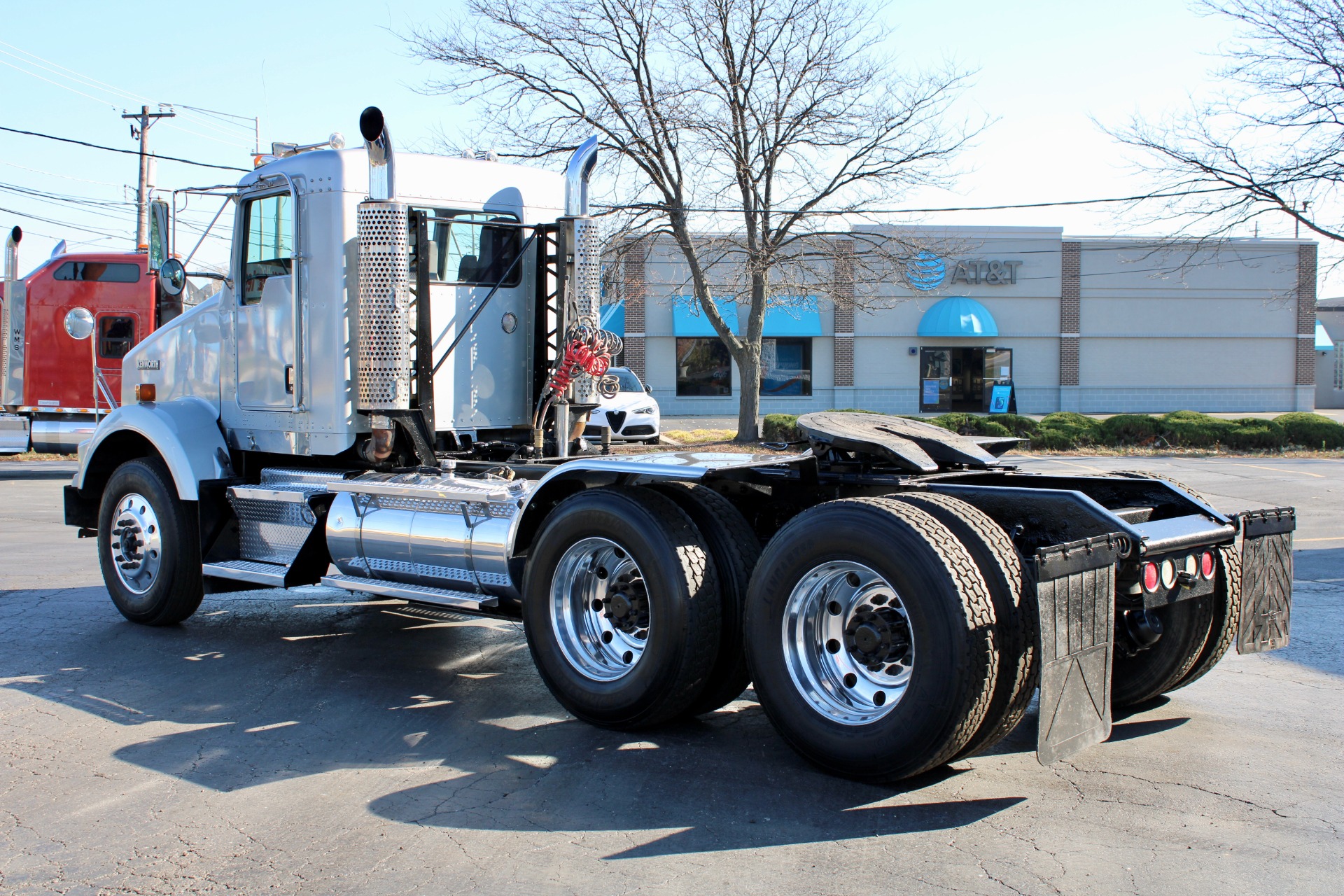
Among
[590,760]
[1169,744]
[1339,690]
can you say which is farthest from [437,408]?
[1339,690]

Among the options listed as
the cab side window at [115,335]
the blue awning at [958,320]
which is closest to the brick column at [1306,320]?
the blue awning at [958,320]

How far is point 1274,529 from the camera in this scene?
4.89 m

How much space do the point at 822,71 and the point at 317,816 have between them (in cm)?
2094

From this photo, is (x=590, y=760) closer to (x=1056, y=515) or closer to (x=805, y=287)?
(x=1056, y=515)

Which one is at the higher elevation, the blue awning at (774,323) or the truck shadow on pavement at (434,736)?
the blue awning at (774,323)

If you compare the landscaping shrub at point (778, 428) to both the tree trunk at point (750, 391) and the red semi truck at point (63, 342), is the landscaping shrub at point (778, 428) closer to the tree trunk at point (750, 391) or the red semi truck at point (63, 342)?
the tree trunk at point (750, 391)

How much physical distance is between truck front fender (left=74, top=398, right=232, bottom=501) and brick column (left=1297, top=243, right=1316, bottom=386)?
43.2 metres

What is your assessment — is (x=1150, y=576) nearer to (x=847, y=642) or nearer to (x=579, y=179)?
(x=847, y=642)

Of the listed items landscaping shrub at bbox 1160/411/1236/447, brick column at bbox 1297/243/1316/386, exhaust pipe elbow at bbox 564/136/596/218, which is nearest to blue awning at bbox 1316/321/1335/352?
brick column at bbox 1297/243/1316/386

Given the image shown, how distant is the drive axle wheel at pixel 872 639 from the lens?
3.90m

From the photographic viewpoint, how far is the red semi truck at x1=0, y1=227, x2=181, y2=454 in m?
19.0

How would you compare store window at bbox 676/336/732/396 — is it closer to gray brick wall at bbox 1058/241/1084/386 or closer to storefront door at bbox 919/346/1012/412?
storefront door at bbox 919/346/1012/412

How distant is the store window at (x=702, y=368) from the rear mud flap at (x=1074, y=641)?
34.7 metres

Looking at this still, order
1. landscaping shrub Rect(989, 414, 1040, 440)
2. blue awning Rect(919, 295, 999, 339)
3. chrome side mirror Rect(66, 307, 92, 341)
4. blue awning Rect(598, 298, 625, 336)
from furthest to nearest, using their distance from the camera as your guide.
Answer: blue awning Rect(919, 295, 999, 339) → blue awning Rect(598, 298, 625, 336) → landscaping shrub Rect(989, 414, 1040, 440) → chrome side mirror Rect(66, 307, 92, 341)
